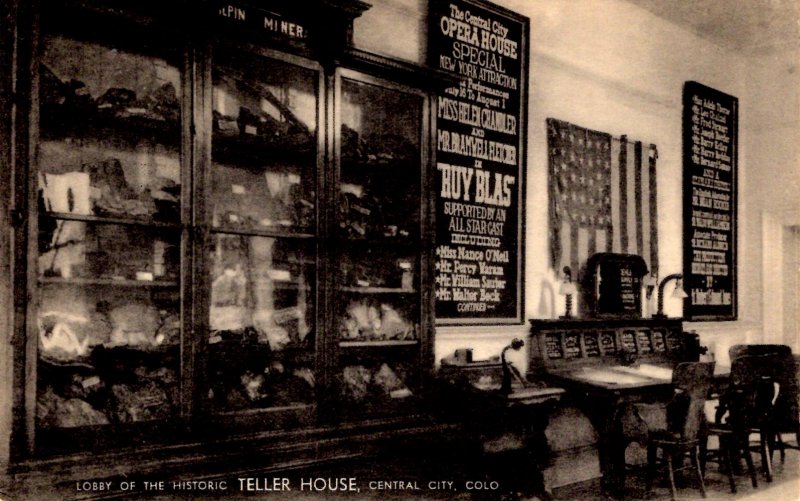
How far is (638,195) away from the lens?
5711mm

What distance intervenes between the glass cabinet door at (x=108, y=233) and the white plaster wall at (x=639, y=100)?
1.53m

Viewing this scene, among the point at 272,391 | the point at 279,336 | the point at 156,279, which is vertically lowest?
the point at 272,391

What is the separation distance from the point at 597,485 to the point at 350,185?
3033 millimetres

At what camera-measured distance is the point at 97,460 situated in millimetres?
2264

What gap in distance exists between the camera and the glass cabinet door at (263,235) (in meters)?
2.82

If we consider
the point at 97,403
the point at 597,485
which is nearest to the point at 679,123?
the point at 597,485

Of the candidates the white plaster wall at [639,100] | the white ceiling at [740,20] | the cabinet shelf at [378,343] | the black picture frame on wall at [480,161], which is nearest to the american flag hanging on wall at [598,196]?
the white plaster wall at [639,100]

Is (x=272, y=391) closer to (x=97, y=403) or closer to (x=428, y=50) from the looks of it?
(x=97, y=403)

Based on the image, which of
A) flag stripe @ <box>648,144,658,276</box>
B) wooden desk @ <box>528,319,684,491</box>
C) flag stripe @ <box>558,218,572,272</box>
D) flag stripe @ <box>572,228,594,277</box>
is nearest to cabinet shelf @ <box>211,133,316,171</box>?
wooden desk @ <box>528,319,684,491</box>

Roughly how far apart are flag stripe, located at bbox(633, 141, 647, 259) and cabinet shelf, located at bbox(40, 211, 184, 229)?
4.50m

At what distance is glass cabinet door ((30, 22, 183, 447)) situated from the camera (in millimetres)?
2402

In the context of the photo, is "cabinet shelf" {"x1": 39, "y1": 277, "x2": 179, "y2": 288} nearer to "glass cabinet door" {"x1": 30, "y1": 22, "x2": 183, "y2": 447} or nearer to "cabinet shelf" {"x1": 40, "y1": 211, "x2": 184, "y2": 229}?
"glass cabinet door" {"x1": 30, "y1": 22, "x2": 183, "y2": 447}

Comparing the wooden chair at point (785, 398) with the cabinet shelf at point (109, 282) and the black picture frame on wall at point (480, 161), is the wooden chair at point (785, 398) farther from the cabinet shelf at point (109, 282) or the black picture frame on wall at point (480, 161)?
the cabinet shelf at point (109, 282)

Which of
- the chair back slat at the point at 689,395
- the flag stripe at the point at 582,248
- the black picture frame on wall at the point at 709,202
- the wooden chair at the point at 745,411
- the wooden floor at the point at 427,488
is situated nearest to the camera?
the wooden floor at the point at 427,488
